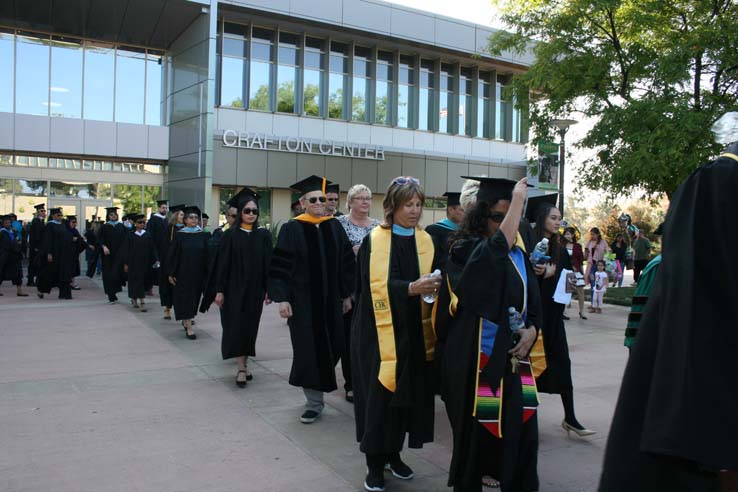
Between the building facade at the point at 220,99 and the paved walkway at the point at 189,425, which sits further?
the building facade at the point at 220,99

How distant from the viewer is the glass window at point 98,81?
20.9 meters

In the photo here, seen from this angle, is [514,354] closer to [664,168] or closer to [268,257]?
[268,257]

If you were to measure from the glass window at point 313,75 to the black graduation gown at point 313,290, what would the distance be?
18.3 m

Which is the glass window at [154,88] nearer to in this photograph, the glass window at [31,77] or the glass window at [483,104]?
the glass window at [31,77]

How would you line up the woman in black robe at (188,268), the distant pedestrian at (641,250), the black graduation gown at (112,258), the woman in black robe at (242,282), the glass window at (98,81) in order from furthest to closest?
the glass window at (98,81)
the distant pedestrian at (641,250)
the black graduation gown at (112,258)
the woman in black robe at (188,268)
the woman in black robe at (242,282)

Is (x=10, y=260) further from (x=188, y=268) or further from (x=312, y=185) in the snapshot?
Result: (x=312, y=185)

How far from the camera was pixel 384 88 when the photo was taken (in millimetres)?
24406

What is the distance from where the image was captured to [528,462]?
10.5ft

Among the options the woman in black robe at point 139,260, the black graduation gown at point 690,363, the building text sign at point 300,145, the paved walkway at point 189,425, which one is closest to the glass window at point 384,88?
the building text sign at point 300,145

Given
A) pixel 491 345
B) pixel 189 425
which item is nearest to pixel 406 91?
pixel 189 425

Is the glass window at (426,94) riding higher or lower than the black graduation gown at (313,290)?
higher

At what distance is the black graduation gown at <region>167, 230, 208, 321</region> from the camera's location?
8.91m

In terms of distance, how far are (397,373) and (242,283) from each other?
10.4 feet

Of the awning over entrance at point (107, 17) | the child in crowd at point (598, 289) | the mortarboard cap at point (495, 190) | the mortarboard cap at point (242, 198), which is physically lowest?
the child in crowd at point (598, 289)
